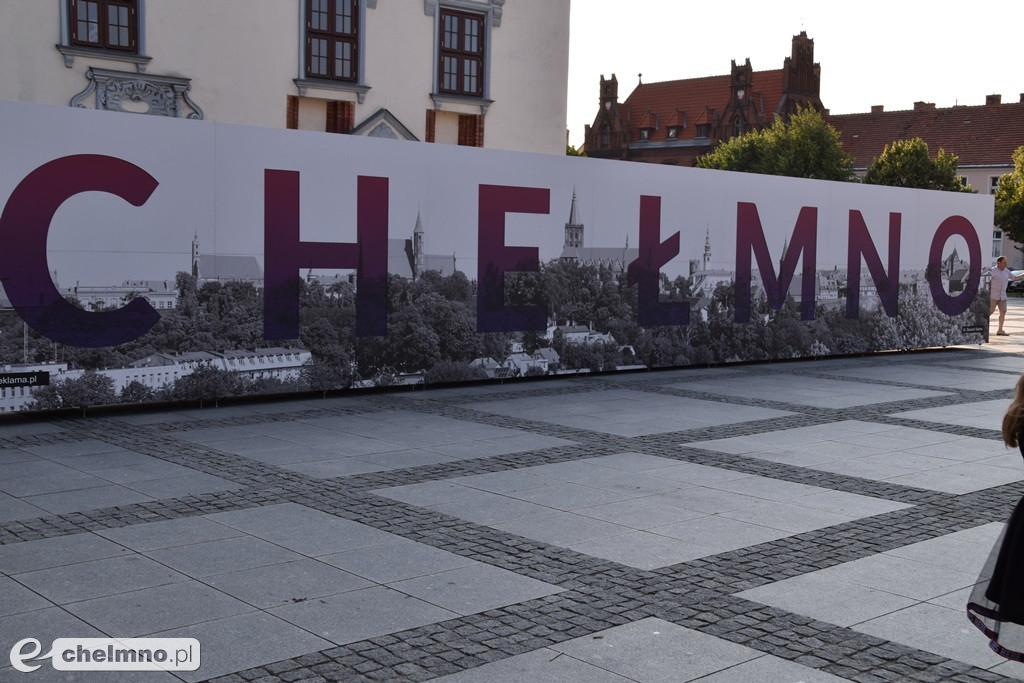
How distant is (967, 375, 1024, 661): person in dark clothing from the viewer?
4.18 meters

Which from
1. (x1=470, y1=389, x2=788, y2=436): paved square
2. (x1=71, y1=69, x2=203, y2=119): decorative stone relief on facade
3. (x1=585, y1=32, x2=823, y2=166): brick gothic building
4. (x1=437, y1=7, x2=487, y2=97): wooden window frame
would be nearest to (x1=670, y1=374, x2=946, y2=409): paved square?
(x1=470, y1=389, x2=788, y2=436): paved square

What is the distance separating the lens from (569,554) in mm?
7035

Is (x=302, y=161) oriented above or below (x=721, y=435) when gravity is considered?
above

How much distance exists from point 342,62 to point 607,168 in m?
12.3

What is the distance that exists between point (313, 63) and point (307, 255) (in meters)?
14.0

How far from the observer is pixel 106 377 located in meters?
12.2

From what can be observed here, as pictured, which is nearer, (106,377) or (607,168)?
(106,377)

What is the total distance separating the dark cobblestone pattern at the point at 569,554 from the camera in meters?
5.29

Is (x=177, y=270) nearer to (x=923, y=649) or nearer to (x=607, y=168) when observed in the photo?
(x=607, y=168)

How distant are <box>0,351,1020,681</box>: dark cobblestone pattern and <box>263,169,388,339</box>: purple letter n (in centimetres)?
158

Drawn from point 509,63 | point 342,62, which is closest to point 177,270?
point 342,62

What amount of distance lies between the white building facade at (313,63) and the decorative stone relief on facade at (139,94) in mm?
24

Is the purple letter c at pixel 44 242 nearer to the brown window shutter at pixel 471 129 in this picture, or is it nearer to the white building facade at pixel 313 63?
the white building facade at pixel 313 63

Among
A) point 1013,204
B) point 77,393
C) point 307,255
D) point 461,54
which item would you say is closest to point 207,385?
point 77,393
